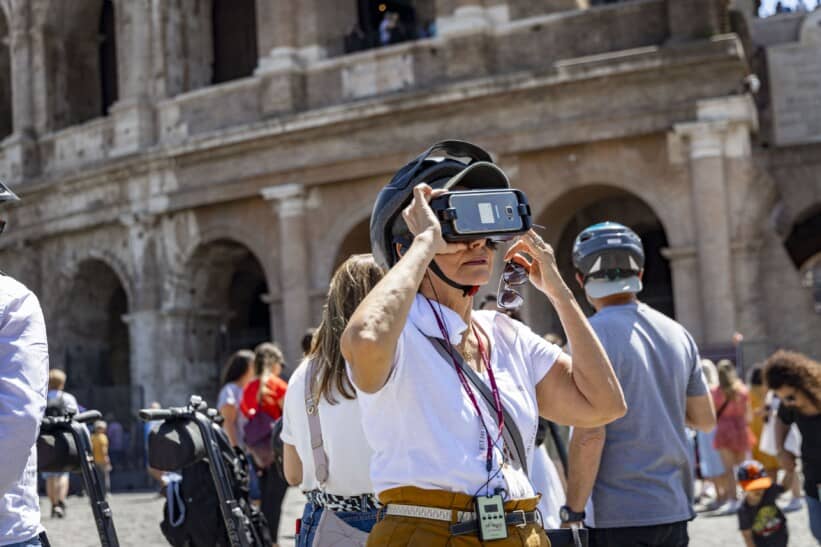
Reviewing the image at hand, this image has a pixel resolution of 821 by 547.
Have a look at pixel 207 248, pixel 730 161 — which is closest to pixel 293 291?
pixel 207 248

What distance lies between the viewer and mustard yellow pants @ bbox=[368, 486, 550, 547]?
2.37 meters

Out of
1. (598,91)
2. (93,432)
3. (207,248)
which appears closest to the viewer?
(93,432)

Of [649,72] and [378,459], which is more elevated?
[649,72]

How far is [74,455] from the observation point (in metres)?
4.72

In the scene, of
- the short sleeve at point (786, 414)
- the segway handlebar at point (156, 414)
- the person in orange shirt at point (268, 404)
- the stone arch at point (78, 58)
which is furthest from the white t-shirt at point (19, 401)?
the stone arch at point (78, 58)

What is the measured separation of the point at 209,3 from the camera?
66.8 feet

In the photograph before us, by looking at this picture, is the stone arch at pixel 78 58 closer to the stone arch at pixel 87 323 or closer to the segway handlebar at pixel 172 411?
the stone arch at pixel 87 323

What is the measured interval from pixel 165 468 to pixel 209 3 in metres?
16.8

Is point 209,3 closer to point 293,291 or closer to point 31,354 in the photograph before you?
point 293,291

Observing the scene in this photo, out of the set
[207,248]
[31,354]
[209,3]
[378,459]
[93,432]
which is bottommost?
[93,432]

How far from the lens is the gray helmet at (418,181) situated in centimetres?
266

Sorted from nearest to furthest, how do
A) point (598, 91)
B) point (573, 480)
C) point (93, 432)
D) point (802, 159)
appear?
point (573, 480), point (93, 432), point (598, 91), point (802, 159)

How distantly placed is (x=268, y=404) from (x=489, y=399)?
18.0 ft

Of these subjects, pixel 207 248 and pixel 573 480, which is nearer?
pixel 573 480
